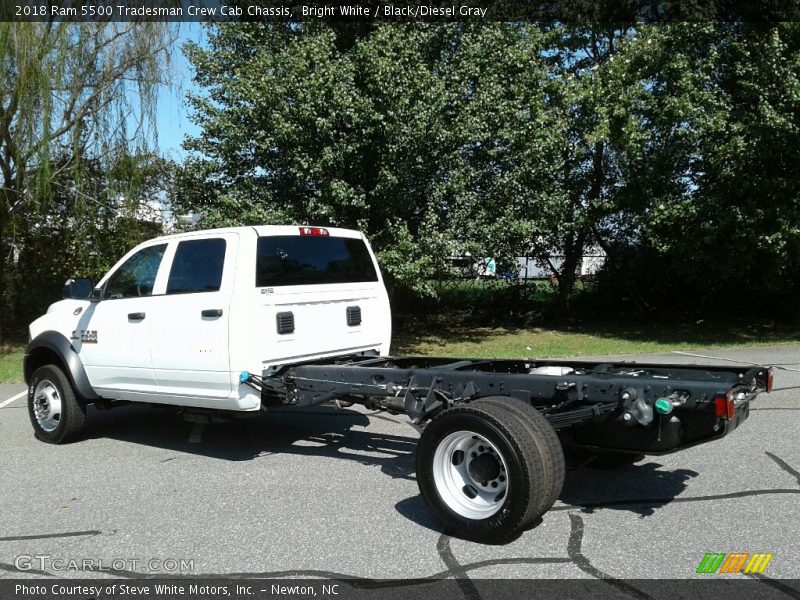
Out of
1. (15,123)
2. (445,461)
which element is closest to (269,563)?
(445,461)

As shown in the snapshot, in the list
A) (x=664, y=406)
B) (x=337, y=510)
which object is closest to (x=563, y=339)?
(x=337, y=510)

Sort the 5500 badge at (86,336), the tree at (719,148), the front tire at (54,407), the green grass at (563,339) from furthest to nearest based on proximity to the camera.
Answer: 1. the green grass at (563,339)
2. the tree at (719,148)
3. the front tire at (54,407)
4. the 5500 badge at (86,336)

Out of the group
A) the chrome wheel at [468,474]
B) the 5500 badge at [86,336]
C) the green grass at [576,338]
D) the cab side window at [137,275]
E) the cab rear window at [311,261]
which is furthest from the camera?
the green grass at [576,338]

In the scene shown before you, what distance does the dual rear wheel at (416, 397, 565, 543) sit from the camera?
4.26 meters

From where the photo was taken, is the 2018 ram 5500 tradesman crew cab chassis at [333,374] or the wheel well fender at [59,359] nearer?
the 2018 ram 5500 tradesman crew cab chassis at [333,374]

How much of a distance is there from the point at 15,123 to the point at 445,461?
11752 mm

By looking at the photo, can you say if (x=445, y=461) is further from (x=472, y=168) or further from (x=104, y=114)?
(x=104, y=114)

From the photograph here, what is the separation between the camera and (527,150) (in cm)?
1524

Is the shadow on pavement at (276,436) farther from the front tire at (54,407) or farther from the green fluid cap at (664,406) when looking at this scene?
the green fluid cap at (664,406)

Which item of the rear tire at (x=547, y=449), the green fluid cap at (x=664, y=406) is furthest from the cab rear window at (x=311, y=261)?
the green fluid cap at (x=664, y=406)

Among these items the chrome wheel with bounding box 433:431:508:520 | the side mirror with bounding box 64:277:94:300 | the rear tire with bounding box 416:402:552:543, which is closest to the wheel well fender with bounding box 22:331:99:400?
the side mirror with bounding box 64:277:94:300

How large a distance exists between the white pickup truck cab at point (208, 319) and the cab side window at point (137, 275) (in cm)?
1

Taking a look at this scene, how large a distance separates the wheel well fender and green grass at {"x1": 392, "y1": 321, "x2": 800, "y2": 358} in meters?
9.06

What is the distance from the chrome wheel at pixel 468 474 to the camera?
180 inches
